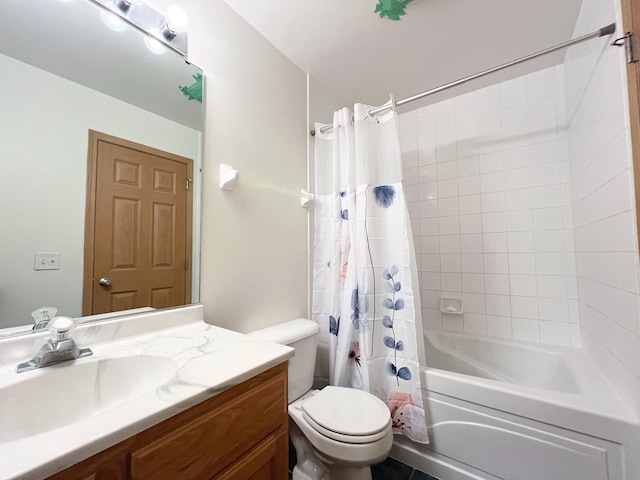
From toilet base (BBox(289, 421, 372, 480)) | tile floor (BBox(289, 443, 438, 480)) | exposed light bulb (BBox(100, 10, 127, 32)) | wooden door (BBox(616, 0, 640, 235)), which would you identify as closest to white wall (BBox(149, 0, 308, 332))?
exposed light bulb (BBox(100, 10, 127, 32))

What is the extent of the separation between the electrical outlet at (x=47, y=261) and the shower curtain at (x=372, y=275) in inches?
46.5

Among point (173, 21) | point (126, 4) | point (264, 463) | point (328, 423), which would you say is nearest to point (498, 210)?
point (328, 423)

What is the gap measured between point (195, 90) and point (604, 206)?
1884 millimetres

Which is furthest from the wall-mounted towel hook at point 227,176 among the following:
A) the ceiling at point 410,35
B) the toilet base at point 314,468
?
the toilet base at point 314,468

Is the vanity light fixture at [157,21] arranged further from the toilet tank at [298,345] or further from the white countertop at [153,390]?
the toilet tank at [298,345]

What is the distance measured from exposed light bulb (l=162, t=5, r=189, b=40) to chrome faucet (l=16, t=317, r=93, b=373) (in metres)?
1.13

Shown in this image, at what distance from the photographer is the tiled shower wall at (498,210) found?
1.74m

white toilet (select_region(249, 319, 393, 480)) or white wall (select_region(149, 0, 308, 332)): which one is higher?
white wall (select_region(149, 0, 308, 332))

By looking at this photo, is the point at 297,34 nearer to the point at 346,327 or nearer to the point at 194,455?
the point at 346,327

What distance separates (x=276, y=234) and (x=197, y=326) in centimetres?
64

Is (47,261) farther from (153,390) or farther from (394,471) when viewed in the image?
(394,471)

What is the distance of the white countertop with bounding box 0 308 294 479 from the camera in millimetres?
393

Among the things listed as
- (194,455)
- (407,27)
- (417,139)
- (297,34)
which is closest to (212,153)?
(297,34)

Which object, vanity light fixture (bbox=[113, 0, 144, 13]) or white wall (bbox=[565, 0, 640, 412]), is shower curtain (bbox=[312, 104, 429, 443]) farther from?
vanity light fixture (bbox=[113, 0, 144, 13])
